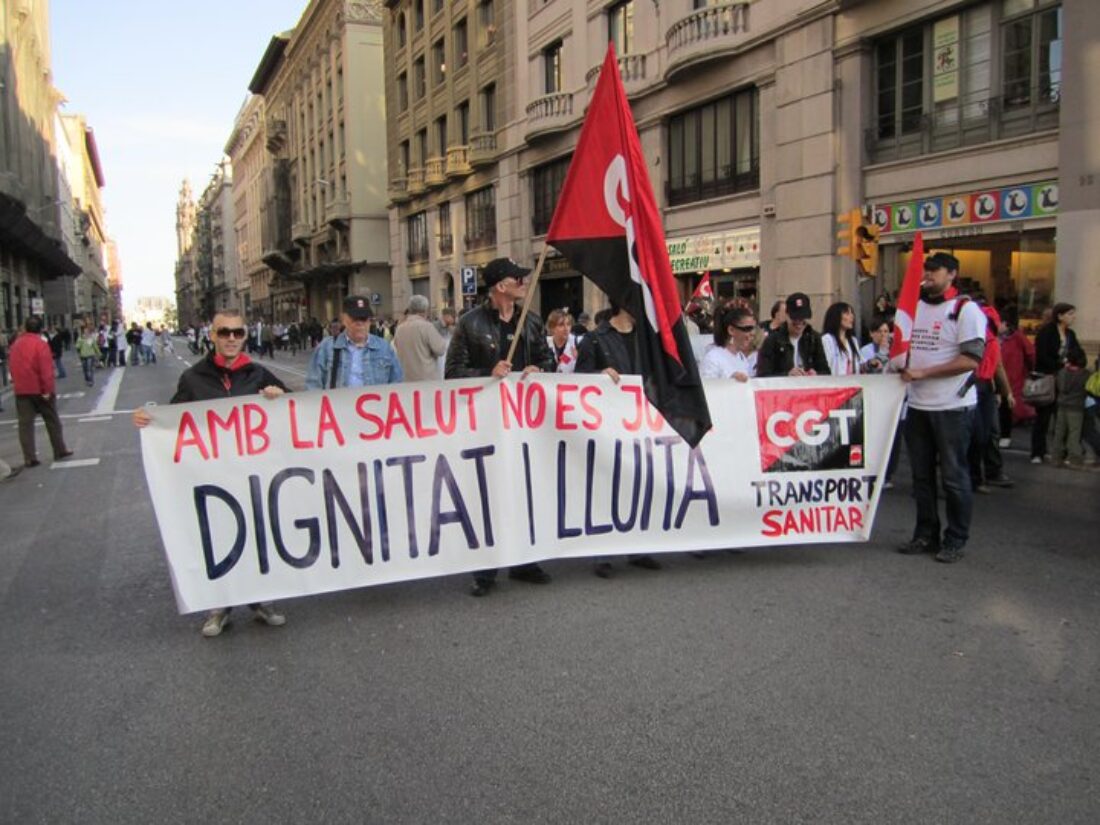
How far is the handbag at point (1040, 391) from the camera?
9.62 meters

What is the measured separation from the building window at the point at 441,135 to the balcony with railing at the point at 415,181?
1.71 metres

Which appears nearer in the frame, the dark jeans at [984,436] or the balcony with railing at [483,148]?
the dark jeans at [984,436]

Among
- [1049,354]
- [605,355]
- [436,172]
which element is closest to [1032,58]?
[1049,354]

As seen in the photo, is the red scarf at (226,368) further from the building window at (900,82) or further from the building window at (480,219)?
the building window at (480,219)

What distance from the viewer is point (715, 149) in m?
21.3

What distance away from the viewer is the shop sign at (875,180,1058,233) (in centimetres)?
1378

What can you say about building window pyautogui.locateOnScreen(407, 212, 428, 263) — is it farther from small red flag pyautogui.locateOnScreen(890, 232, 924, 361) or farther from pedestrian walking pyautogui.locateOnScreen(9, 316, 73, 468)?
small red flag pyautogui.locateOnScreen(890, 232, 924, 361)

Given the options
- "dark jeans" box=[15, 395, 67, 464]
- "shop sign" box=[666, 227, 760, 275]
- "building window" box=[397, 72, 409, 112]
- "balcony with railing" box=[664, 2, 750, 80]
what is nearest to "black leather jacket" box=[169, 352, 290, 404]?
"dark jeans" box=[15, 395, 67, 464]

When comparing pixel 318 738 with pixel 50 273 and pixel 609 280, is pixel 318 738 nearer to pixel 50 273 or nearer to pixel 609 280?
pixel 609 280

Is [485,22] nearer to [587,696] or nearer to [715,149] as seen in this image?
[715,149]

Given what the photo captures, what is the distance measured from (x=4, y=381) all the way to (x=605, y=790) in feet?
87.2

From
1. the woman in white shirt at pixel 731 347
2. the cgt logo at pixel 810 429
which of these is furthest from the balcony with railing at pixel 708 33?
the cgt logo at pixel 810 429

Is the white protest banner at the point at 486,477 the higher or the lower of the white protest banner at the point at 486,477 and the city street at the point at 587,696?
the higher

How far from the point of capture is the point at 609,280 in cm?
517
